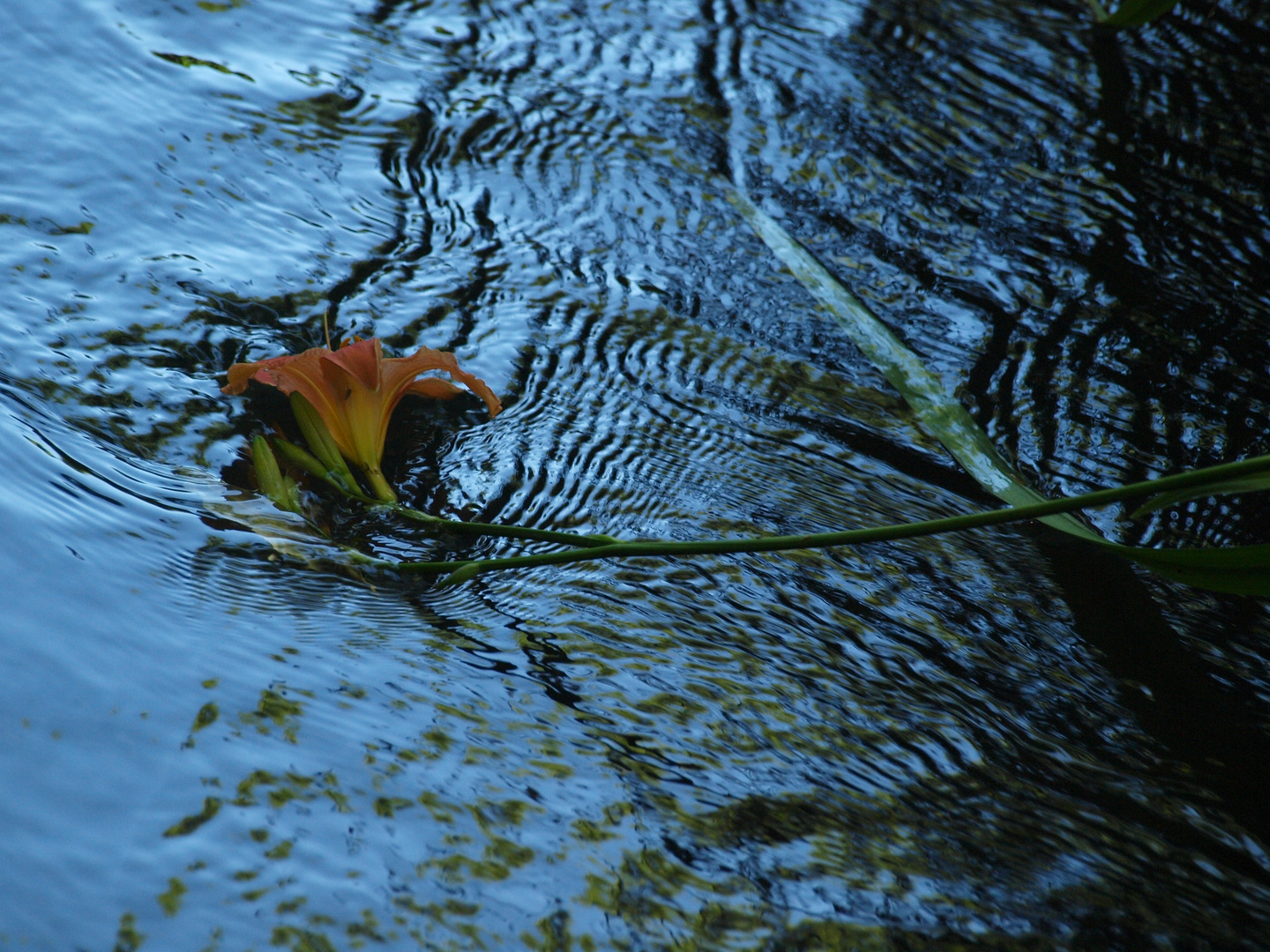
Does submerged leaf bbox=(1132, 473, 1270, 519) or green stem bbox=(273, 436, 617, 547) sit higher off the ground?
submerged leaf bbox=(1132, 473, 1270, 519)

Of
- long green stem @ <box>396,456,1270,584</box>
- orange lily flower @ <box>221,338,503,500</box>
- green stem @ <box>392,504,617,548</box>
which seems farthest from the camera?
orange lily flower @ <box>221,338,503,500</box>

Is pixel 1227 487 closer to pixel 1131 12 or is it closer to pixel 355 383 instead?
pixel 355 383

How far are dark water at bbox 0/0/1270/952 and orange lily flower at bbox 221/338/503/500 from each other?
0.17ft

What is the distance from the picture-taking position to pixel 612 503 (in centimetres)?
76

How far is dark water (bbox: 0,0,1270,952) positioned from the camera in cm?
50

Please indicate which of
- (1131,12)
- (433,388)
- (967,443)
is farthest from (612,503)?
(1131,12)

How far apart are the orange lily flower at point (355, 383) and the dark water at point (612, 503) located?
5 cm

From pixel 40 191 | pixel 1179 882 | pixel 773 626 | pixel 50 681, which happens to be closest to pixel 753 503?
pixel 773 626

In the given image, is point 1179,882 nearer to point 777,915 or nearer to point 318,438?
point 777,915

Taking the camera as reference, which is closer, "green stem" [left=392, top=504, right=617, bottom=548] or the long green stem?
the long green stem

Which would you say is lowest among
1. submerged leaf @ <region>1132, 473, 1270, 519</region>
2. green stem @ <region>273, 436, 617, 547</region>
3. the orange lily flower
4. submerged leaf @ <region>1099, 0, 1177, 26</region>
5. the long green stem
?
green stem @ <region>273, 436, 617, 547</region>

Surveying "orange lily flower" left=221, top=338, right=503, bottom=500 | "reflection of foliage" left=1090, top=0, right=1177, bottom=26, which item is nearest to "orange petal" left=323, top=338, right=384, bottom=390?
"orange lily flower" left=221, top=338, right=503, bottom=500

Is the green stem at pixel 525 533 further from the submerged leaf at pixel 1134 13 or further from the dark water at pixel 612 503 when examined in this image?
the submerged leaf at pixel 1134 13

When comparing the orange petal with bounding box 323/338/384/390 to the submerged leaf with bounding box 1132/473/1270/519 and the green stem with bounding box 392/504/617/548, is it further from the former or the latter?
the submerged leaf with bounding box 1132/473/1270/519
